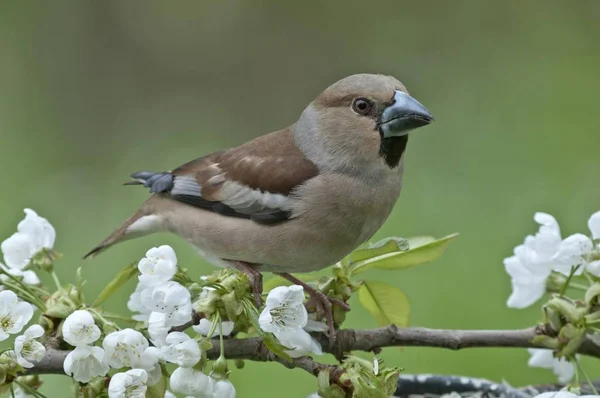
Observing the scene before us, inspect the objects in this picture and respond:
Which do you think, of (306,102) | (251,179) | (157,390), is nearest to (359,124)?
(251,179)

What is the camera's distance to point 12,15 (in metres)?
7.33

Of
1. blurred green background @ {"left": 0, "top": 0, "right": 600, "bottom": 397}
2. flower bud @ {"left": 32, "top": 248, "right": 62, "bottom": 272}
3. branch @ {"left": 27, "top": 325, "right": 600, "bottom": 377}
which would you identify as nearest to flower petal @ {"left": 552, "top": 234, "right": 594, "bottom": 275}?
branch @ {"left": 27, "top": 325, "right": 600, "bottom": 377}

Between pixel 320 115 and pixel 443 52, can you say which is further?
pixel 443 52

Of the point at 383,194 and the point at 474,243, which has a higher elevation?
the point at 383,194

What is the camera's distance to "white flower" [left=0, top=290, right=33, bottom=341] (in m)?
1.54

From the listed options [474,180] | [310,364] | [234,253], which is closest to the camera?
[310,364]

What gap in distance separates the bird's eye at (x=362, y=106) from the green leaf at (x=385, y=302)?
477 millimetres

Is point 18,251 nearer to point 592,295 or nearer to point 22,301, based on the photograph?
point 22,301

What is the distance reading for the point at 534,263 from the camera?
76.7 inches

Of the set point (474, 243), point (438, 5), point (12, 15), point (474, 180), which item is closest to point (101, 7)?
point (12, 15)

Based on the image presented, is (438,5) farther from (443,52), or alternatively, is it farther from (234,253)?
(234,253)

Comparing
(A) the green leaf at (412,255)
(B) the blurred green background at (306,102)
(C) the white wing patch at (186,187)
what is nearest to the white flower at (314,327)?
(A) the green leaf at (412,255)

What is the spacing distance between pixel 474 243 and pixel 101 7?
16.8 feet

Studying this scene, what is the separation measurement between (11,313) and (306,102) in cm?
571
